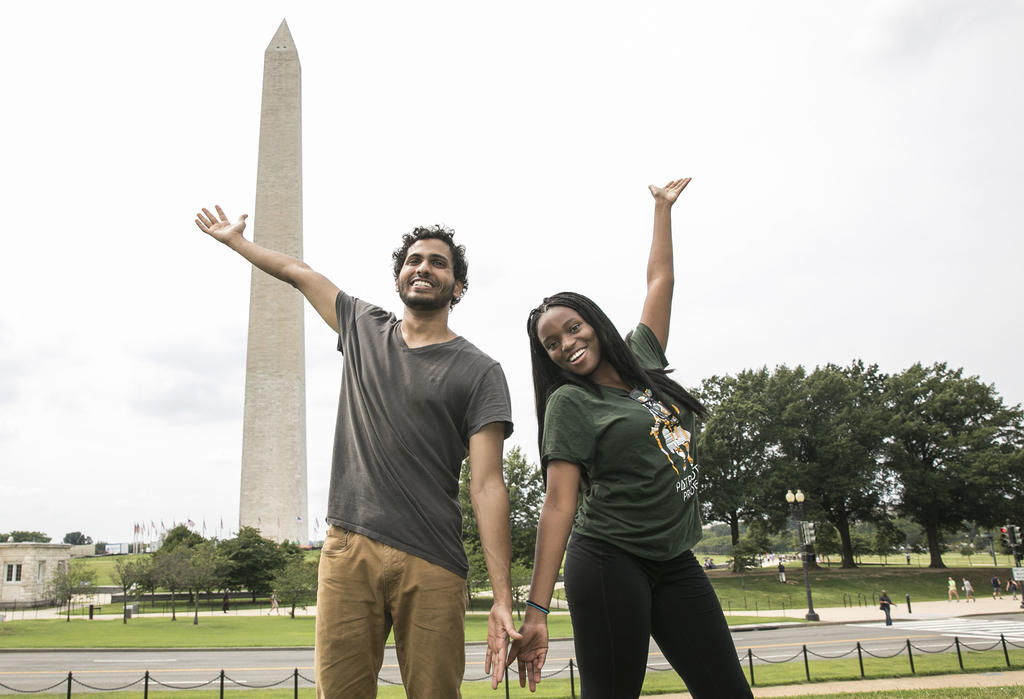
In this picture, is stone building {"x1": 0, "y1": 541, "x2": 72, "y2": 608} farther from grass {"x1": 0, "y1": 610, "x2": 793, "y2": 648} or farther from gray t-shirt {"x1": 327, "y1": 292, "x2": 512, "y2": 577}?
gray t-shirt {"x1": 327, "y1": 292, "x2": 512, "y2": 577}

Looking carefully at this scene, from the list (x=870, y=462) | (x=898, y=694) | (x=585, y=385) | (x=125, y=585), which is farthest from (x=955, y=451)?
(x=585, y=385)

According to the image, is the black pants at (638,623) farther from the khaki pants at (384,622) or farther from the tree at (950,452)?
the tree at (950,452)

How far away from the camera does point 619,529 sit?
2.82 metres

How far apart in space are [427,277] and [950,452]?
56436 millimetres

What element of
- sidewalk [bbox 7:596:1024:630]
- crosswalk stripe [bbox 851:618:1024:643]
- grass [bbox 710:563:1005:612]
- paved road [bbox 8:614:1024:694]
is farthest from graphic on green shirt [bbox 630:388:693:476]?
grass [bbox 710:563:1005:612]

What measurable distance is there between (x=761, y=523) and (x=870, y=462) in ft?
28.3

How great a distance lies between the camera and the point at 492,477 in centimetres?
277

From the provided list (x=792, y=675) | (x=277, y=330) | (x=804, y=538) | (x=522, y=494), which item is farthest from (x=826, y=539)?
(x=792, y=675)

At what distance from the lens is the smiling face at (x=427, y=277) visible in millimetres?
3025

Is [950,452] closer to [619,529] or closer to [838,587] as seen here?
[838,587]

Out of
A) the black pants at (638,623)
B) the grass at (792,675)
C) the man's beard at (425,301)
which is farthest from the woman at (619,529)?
the grass at (792,675)

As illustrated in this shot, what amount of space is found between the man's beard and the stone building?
47606 millimetres

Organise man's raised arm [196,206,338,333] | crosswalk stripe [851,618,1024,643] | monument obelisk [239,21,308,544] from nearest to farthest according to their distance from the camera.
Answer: man's raised arm [196,206,338,333] < crosswalk stripe [851,618,1024,643] < monument obelisk [239,21,308,544]

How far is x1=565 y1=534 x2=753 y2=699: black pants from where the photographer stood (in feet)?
8.94
